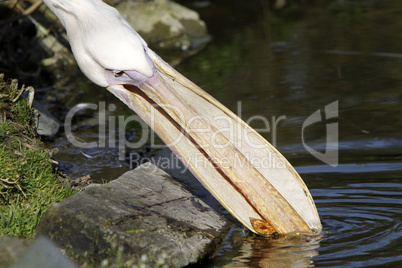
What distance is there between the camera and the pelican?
338 centimetres

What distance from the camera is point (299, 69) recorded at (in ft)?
24.1

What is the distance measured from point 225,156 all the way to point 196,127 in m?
0.24

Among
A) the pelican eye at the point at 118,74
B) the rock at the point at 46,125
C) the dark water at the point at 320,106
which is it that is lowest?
the dark water at the point at 320,106

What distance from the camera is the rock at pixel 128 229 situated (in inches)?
116

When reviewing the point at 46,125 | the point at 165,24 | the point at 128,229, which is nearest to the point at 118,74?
the point at 128,229

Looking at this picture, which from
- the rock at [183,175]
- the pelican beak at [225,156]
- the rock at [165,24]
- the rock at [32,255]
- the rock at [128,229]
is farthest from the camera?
the rock at [165,24]

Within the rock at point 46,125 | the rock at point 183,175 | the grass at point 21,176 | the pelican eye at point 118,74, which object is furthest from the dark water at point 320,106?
the pelican eye at point 118,74

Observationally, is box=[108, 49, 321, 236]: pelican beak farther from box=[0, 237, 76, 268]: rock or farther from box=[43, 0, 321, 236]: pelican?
box=[0, 237, 76, 268]: rock

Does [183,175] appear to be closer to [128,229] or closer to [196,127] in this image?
[196,127]

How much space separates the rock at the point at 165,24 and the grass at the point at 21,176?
18.3ft

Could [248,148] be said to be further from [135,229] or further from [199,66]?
[199,66]

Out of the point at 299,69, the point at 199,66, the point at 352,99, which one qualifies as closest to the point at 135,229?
the point at 352,99

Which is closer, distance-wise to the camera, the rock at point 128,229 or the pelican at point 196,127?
the rock at point 128,229

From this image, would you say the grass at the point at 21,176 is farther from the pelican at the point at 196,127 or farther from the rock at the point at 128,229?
the pelican at the point at 196,127
